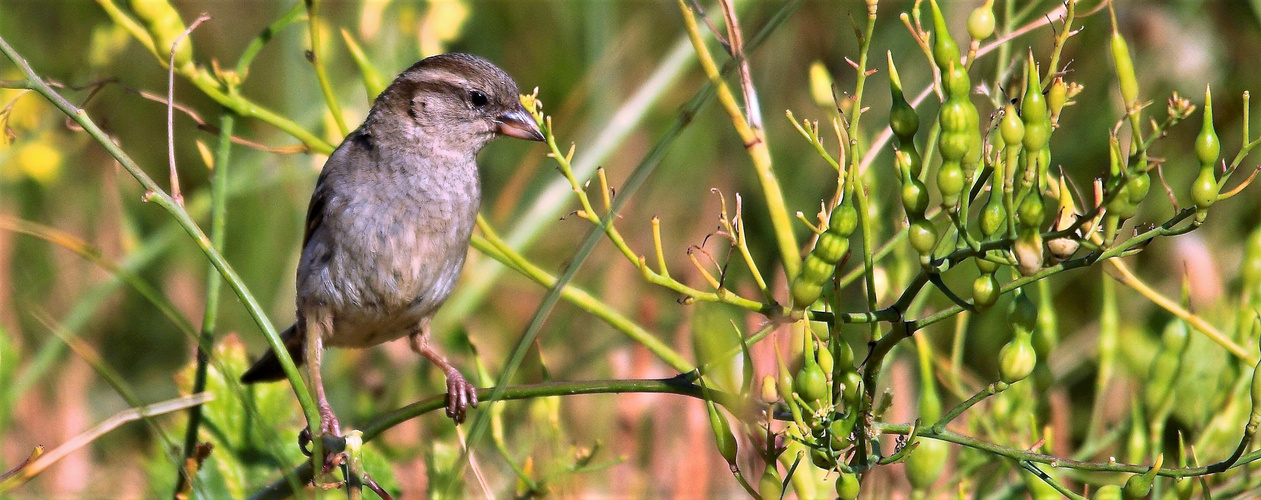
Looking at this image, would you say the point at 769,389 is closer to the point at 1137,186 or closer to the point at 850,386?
the point at 850,386

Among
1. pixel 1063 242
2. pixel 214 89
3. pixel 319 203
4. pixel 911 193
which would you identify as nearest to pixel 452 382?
pixel 319 203

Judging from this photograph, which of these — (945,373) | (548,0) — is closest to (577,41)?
(548,0)

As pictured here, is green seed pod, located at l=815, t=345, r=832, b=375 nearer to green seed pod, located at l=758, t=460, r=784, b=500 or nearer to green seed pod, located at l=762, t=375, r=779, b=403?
green seed pod, located at l=762, t=375, r=779, b=403

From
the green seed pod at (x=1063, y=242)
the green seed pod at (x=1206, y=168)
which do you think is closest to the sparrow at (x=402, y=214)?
the green seed pod at (x=1063, y=242)

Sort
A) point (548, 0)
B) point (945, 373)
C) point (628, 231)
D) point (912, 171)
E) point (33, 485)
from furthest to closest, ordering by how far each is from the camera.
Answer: point (548, 0) → point (628, 231) → point (33, 485) → point (945, 373) → point (912, 171)

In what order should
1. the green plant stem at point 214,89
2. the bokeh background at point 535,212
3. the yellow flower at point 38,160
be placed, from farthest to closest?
the yellow flower at point 38,160
the bokeh background at point 535,212
the green plant stem at point 214,89

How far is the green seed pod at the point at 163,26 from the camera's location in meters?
2.18

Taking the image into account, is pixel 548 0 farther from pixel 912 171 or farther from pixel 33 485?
pixel 912 171

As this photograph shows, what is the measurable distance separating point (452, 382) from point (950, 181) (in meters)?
1.61

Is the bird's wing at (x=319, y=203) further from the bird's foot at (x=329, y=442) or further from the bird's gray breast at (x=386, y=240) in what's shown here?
the bird's foot at (x=329, y=442)

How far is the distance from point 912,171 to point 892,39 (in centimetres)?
285

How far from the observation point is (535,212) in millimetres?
3211

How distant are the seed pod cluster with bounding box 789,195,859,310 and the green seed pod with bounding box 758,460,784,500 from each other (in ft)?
1.06

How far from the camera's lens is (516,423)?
3.45 meters
